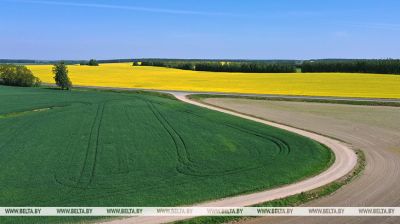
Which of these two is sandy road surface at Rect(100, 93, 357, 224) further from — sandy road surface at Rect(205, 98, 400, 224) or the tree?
the tree

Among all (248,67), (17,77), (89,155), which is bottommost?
(89,155)

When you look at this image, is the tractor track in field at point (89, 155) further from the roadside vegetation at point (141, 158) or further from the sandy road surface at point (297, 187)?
the sandy road surface at point (297, 187)

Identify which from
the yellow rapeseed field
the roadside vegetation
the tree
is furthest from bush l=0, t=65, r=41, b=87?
the roadside vegetation

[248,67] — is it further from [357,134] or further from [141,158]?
[141,158]

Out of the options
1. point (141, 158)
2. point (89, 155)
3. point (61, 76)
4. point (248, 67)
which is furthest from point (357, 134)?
point (248, 67)

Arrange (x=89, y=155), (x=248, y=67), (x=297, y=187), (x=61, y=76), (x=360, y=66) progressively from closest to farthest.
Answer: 1. (x=297, y=187)
2. (x=89, y=155)
3. (x=61, y=76)
4. (x=360, y=66)
5. (x=248, y=67)
